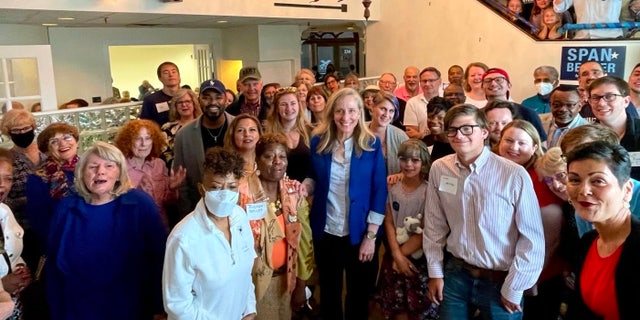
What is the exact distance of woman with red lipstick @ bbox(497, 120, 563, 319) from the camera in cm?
232

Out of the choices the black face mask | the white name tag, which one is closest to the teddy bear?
the white name tag

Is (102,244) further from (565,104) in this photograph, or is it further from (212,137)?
(565,104)

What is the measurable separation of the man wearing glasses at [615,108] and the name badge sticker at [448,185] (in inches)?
53.1

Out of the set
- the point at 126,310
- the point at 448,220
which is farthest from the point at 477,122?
the point at 126,310

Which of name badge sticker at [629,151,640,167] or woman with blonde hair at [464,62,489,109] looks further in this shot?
woman with blonde hair at [464,62,489,109]

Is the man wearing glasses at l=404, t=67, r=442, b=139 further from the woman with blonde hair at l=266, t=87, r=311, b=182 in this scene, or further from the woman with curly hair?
the woman with curly hair

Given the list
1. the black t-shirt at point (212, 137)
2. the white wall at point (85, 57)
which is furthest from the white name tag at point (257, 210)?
the white wall at point (85, 57)

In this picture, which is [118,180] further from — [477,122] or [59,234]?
[477,122]

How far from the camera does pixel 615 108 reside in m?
2.93

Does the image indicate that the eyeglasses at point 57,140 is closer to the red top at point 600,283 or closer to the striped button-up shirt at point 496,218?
the striped button-up shirt at point 496,218

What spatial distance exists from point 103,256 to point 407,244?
1.55 meters

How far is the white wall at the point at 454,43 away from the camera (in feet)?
Answer: 26.3

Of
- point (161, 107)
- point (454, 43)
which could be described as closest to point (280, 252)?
point (161, 107)

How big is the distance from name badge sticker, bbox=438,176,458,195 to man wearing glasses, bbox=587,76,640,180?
53.1 inches
